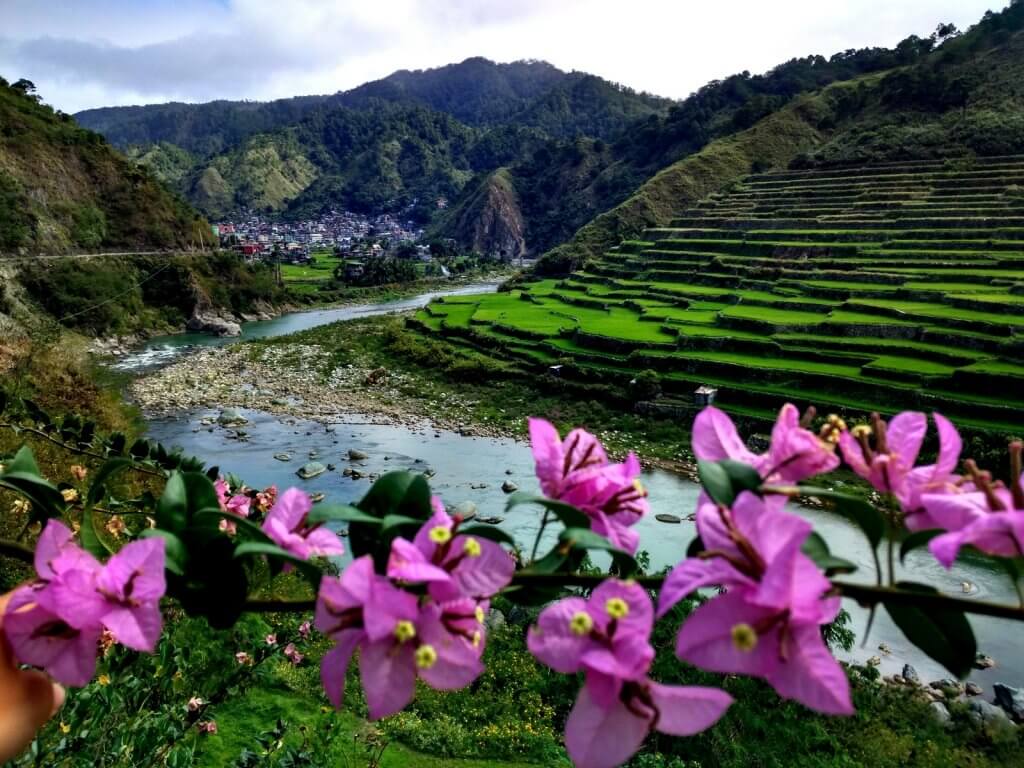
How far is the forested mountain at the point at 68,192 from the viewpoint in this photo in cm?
4341

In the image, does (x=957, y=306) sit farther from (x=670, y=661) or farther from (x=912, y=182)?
(x=670, y=661)

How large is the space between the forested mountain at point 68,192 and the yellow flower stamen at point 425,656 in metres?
51.2

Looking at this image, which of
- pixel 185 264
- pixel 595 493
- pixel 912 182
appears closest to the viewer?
pixel 595 493

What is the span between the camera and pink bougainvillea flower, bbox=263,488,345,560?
917mm

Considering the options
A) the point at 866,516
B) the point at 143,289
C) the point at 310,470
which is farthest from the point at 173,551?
the point at 143,289

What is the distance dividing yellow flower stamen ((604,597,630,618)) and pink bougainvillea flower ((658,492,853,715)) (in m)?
0.04

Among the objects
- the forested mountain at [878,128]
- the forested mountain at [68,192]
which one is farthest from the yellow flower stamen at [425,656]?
the forested mountain at [68,192]

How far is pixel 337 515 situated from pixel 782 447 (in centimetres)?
55

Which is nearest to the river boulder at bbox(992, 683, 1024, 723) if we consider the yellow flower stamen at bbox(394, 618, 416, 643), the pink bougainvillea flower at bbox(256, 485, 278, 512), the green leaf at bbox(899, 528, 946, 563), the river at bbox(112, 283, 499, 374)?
the pink bougainvillea flower at bbox(256, 485, 278, 512)

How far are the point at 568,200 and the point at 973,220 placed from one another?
281ft

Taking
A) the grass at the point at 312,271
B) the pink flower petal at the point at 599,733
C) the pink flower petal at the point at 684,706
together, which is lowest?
the grass at the point at 312,271

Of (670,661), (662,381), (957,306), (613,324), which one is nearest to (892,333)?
(957,306)

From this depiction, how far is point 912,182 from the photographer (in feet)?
134

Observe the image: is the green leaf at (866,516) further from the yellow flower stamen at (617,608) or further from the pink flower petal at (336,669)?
the pink flower petal at (336,669)
